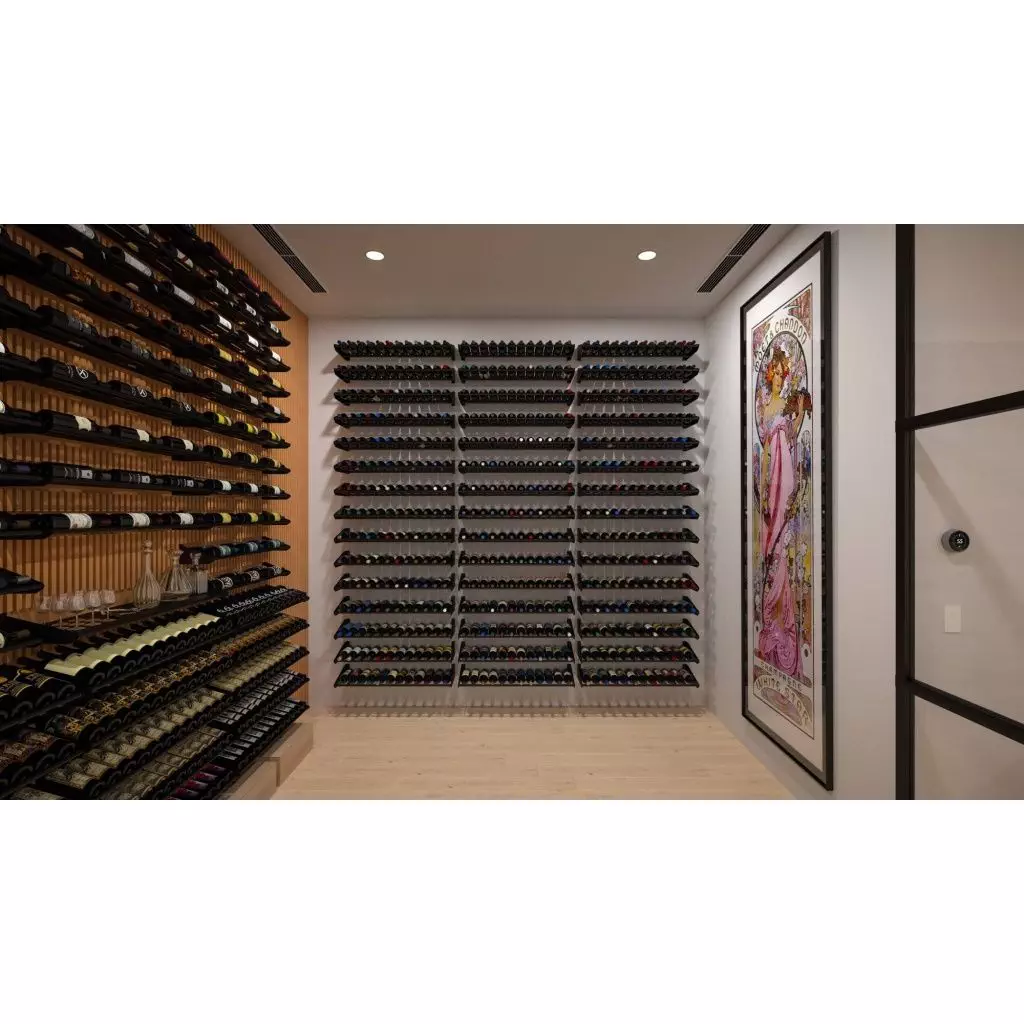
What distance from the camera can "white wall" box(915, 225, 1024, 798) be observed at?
5.52ft

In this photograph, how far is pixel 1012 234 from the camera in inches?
68.5

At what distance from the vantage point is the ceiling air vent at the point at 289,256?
2.75 meters

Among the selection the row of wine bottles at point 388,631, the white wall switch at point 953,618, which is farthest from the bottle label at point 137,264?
the white wall switch at point 953,618

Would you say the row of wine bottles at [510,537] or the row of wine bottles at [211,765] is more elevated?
the row of wine bottles at [510,537]

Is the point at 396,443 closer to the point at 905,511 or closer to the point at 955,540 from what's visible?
the point at 905,511

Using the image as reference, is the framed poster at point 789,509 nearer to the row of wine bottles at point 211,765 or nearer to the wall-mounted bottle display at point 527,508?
the wall-mounted bottle display at point 527,508

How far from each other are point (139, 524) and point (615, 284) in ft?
10.8

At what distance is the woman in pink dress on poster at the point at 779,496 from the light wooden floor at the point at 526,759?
83 cm

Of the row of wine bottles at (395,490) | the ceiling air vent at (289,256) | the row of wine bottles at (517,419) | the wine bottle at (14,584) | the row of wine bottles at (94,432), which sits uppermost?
the ceiling air vent at (289,256)

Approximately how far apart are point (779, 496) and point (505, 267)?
235cm

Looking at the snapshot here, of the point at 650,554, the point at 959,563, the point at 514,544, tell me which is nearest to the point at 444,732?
the point at 514,544

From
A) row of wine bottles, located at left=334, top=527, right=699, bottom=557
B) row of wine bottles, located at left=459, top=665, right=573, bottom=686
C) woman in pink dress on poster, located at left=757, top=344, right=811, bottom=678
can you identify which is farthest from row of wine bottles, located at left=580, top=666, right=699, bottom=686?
row of wine bottles, located at left=334, top=527, right=699, bottom=557

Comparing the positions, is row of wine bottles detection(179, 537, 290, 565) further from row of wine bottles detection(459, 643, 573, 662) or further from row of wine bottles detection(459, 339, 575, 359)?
row of wine bottles detection(459, 339, 575, 359)

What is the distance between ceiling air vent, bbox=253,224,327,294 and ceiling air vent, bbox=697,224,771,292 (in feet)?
9.27
